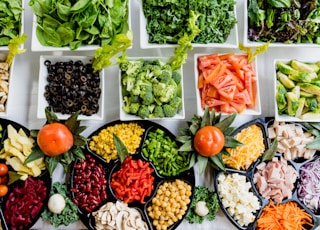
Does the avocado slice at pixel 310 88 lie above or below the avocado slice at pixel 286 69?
below

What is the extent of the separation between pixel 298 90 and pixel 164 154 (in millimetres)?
766

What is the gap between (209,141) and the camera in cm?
255

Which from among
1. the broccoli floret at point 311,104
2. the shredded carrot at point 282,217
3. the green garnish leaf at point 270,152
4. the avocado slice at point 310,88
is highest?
the avocado slice at point 310,88

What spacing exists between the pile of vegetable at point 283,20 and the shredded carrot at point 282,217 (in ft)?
2.86

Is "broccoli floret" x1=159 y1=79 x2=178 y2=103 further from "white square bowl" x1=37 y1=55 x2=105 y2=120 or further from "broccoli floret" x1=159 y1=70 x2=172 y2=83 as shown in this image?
"white square bowl" x1=37 y1=55 x2=105 y2=120

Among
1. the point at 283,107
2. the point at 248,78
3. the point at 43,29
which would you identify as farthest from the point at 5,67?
the point at 283,107

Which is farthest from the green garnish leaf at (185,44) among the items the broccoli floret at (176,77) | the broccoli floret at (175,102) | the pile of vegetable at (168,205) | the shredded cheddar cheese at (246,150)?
the pile of vegetable at (168,205)

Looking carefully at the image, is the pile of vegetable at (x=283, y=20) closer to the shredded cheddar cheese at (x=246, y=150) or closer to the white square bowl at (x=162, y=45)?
the white square bowl at (x=162, y=45)

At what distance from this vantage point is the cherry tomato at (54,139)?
8.11 ft

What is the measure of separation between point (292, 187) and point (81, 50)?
4.28 ft

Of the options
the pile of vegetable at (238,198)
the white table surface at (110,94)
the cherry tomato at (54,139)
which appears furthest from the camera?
the white table surface at (110,94)

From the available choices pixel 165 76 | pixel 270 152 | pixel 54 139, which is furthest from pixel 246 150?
pixel 54 139

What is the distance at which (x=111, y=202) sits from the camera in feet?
8.67

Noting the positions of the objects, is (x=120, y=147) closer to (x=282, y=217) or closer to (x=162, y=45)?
(x=162, y=45)
